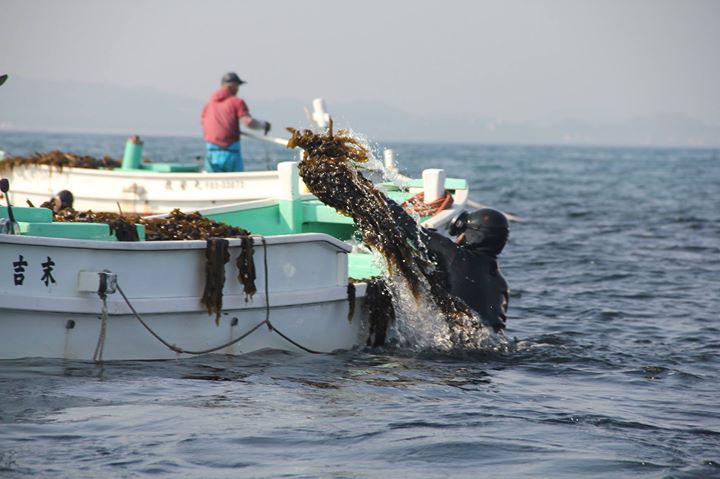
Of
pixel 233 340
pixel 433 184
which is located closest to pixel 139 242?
pixel 233 340

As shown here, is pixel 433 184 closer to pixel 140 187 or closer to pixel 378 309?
pixel 378 309

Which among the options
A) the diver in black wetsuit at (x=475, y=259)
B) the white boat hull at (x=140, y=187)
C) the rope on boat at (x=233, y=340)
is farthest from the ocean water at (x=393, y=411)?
the white boat hull at (x=140, y=187)

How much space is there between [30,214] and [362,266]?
135 inches

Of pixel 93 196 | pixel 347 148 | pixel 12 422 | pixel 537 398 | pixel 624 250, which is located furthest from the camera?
pixel 624 250

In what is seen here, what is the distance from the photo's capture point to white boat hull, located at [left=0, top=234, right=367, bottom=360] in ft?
26.5

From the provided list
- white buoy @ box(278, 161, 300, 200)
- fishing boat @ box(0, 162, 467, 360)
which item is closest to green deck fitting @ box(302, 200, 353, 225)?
white buoy @ box(278, 161, 300, 200)

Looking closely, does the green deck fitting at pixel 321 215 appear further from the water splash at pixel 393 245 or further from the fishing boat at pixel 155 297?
the water splash at pixel 393 245

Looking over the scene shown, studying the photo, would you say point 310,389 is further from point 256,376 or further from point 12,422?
point 12,422

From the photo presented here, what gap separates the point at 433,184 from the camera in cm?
1221

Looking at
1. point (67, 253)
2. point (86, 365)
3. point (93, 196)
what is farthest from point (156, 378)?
point (93, 196)

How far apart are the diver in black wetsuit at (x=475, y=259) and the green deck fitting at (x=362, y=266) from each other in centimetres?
90

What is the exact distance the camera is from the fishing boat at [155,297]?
8102 millimetres

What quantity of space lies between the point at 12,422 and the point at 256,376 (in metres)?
2.16

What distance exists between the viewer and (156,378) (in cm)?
833
